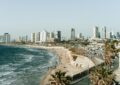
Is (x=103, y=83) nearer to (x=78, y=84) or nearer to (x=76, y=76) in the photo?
(x=78, y=84)

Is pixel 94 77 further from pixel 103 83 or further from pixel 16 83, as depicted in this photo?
pixel 16 83

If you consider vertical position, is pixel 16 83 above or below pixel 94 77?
below

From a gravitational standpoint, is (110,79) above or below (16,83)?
above

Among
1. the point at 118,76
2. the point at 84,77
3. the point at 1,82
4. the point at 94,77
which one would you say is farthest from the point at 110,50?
the point at 94,77

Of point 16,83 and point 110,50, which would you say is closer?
point 16,83

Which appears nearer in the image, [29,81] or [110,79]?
[110,79]

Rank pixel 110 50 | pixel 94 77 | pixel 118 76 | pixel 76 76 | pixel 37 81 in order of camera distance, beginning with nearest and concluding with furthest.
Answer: pixel 94 77, pixel 118 76, pixel 76 76, pixel 37 81, pixel 110 50

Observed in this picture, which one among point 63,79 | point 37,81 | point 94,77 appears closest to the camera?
point 63,79

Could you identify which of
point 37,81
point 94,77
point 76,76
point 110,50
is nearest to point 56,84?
point 94,77

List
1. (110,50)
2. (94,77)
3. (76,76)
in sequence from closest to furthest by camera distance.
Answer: (94,77), (76,76), (110,50)
